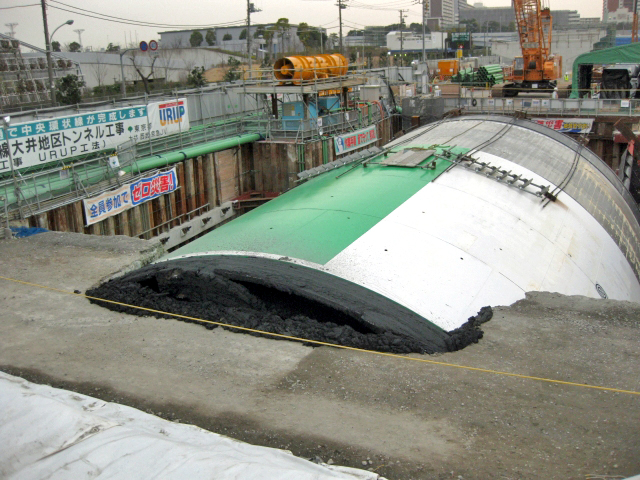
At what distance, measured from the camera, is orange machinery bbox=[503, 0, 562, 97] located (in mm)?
40094

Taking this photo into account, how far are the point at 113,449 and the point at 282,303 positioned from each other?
16.7 ft

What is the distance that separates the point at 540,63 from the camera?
4025cm

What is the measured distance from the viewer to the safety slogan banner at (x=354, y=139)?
25.1m

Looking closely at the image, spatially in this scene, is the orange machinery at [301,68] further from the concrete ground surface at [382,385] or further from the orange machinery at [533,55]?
the orange machinery at [533,55]

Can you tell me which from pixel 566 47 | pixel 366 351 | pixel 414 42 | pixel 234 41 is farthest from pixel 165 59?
pixel 414 42

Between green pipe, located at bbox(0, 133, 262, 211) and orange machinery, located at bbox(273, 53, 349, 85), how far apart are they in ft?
9.17

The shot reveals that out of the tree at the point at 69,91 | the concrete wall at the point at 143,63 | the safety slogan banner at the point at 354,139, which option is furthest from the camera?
the concrete wall at the point at 143,63

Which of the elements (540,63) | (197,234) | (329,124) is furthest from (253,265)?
(540,63)

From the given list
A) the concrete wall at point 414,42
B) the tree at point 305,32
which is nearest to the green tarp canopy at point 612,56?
the tree at point 305,32

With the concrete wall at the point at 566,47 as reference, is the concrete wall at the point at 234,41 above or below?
above

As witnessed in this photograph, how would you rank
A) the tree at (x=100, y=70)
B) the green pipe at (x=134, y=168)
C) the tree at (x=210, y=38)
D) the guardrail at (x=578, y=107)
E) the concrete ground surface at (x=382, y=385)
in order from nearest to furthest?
the concrete ground surface at (x=382, y=385), the green pipe at (x=134, y=168), the guardrail at (x=578, y=107), the tree at (x=100, y=70), the tree at (x=210, y=38)

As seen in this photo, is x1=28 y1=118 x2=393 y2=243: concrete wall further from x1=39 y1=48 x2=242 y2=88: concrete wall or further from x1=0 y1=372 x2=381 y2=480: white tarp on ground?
x1=39 y1=48 x2=242 y2=88: concrete wall

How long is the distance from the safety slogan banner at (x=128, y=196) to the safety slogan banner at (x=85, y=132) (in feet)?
4.97

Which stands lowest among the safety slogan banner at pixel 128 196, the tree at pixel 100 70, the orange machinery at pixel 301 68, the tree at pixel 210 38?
the safety slogan banner at pixel 128 196
